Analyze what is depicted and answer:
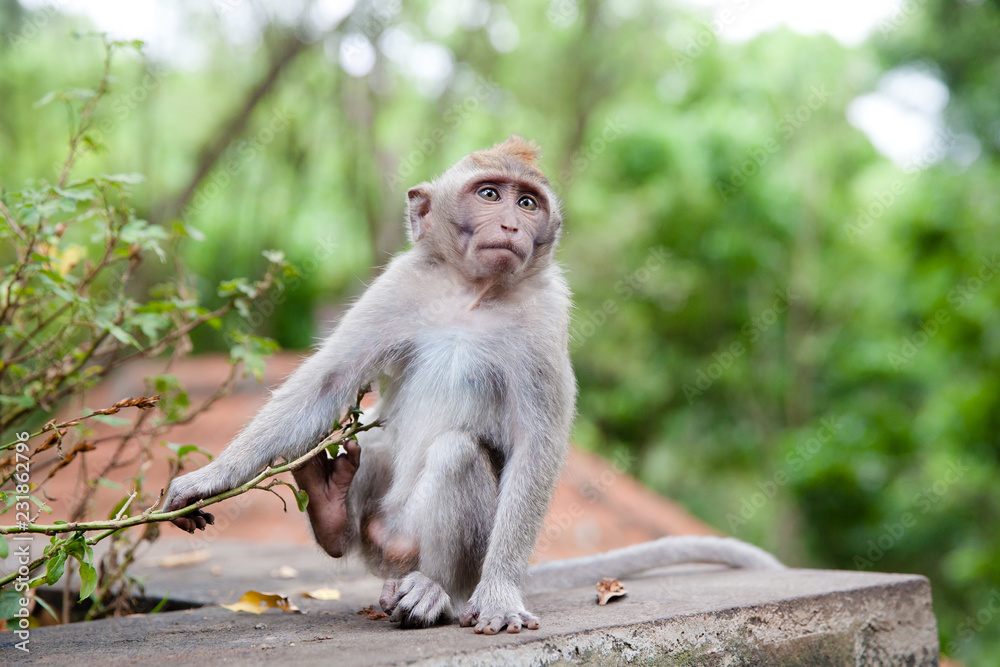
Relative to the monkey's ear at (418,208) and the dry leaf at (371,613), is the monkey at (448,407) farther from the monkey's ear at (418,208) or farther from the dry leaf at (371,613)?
the dry leaf at (371,613)

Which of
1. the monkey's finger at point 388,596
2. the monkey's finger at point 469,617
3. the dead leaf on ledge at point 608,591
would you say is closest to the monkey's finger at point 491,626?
the monkey's finger at point 469,617

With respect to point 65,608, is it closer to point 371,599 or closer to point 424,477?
point 371,599

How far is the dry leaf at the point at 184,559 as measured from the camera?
4941 millimetres

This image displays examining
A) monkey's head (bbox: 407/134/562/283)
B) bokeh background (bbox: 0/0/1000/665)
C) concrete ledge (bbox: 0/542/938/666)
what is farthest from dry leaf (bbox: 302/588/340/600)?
bokeh background (bbox: 0/0/1000/665)

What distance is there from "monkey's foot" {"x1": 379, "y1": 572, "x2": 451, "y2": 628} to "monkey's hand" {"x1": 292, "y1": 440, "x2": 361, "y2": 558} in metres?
0.38

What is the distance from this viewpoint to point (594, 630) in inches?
114

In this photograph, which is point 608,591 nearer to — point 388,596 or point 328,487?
point 388,596

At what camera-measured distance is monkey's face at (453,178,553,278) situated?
11.4 feet

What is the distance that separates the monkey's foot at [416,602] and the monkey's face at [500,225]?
47.9 inches

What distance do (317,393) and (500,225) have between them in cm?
99

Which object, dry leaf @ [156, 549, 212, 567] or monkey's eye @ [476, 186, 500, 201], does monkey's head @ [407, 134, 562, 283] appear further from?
dry leaf @ [156, 549, 212, 567]

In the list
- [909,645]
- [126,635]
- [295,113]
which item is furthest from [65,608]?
[295,113]

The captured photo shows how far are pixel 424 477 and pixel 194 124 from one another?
16.3 metres

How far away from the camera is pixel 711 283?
13.6m
